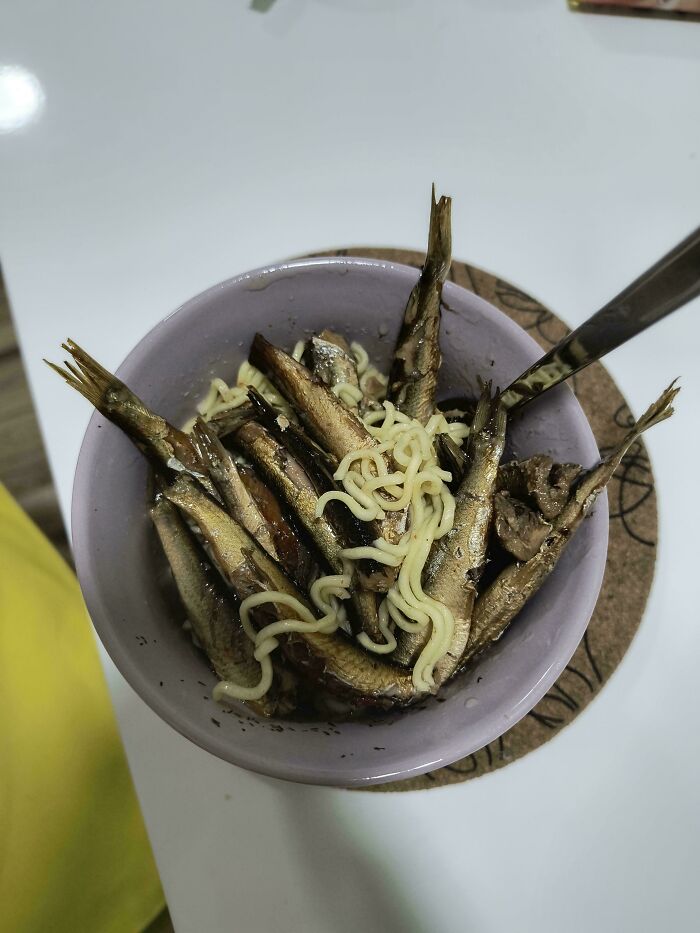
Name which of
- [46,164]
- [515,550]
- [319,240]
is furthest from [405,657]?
[46,164]

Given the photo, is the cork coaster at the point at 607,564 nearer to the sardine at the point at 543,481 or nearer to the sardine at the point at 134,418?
the sardine at the point at 543,481

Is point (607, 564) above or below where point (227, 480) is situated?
above

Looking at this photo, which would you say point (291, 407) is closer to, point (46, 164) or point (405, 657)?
point (405, 657)

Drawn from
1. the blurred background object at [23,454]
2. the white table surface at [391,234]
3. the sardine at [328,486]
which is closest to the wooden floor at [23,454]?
the blurred background object at [23,454]

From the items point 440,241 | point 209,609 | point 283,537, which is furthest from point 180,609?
point 440,241

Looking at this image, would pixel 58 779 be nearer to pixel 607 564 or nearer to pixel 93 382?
pixel 93 382

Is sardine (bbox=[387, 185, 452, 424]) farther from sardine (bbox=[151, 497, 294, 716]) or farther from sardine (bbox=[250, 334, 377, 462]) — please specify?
sardine (bbox=[151, 497, 294, 716])

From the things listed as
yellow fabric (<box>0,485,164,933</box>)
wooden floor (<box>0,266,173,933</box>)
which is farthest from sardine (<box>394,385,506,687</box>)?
wooden floor (<box>0,266,173,933</box>)
